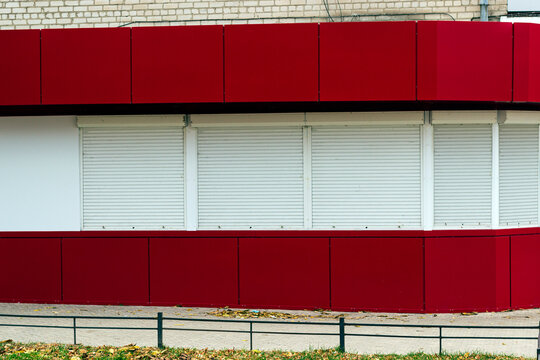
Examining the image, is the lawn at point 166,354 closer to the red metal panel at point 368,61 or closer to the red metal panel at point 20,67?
the red metal panel at point 368,61

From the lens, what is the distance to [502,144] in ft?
47.3

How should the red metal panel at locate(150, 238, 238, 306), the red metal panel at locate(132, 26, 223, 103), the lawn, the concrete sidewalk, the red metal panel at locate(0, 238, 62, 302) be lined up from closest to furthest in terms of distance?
the lawn
the concrete sidewalk
the red metal panel at locate(132, 26, 223, 103)
the red metal panel at locate(150, 238, 238, 306)
the red metal panel at locate(0, 238, 62, 302)

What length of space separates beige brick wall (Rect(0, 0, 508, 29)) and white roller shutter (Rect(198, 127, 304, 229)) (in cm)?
231

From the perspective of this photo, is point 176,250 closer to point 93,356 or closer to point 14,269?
point 14,269

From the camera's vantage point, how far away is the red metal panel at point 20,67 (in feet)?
45.5

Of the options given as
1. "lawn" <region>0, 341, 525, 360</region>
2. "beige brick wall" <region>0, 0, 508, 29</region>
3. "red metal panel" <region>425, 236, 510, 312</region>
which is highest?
"beige brick wall" <region>0, 0, 508, 29</region>

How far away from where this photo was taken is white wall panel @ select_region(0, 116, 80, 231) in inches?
577

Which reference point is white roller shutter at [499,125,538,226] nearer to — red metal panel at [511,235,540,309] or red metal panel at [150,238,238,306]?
red metal panel at [511,235,540,309]

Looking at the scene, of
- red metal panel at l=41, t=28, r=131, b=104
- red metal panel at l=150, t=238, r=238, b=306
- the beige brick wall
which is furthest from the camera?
the beige brick wall

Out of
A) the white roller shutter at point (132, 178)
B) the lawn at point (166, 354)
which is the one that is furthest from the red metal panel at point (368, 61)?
the lawn at point (166, 354)

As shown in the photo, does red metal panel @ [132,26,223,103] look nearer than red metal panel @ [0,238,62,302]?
Yes

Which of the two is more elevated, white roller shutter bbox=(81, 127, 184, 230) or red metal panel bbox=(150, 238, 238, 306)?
white roller shutter bbox=(81, 127, 184, 230)

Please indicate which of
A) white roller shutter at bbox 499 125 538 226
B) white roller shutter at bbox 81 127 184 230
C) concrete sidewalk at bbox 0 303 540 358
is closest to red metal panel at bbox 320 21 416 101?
white roller shutter at bbox 499 125 538 226

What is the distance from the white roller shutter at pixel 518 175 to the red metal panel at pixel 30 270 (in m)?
7.91
